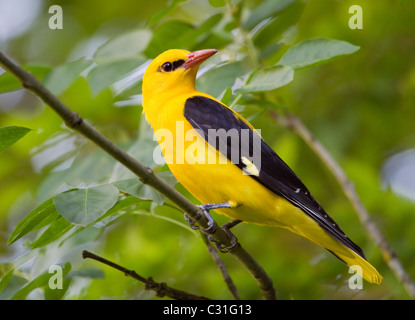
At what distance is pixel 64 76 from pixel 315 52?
1808 millimetres

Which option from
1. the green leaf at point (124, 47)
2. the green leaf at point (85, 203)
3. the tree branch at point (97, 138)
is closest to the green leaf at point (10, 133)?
the green leaf at point (85, 203)

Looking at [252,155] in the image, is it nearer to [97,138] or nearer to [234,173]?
[234,173]

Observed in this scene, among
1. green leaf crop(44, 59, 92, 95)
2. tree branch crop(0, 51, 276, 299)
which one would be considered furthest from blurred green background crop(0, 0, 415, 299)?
tree branch crop(0, 51, 276, 299)

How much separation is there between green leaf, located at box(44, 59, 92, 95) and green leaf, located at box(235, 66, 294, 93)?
1.26m

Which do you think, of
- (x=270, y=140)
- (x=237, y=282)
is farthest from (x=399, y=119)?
(x=237, y=282)

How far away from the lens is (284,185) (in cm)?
369

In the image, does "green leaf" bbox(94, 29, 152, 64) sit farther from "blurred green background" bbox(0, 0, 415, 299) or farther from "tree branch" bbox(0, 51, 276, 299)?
"tree branch" bbox(0, 51, 276, 299)

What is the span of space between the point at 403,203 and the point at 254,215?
4.69 feet

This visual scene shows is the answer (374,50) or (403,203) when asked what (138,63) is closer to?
(403,203)

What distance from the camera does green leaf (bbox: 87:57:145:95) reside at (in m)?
3.97

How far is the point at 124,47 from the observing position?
4074 mm

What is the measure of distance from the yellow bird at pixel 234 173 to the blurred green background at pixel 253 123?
0.18m

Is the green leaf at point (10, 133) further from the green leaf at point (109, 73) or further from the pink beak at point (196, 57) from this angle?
the pink beak at point (196, 57)

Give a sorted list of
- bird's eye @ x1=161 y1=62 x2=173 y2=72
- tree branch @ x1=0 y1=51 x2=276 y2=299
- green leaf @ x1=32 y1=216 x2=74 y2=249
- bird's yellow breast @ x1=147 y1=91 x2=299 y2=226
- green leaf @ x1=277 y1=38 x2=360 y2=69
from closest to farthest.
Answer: tree branch @ x1=0 y1=51 x2=276 y2=299
green leaf @ x1=32 y1=216 x2=74 y2=249
green leaf @ x1=277 y1=38 x2=360 y2=69
bird's yellow breast @ x1=147 y1=91 x2=299 y2=226
bird's eye @ x1=161 y1=62 x2=173 y2=72
